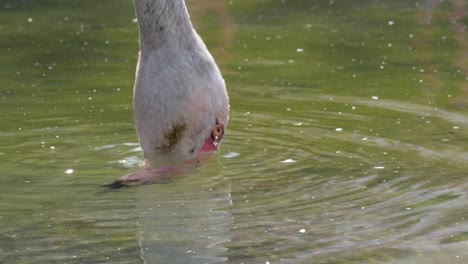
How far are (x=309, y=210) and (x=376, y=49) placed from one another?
337 centimetres

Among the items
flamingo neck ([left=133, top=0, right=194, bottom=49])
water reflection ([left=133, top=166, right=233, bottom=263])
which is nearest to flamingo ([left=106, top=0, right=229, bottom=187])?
flamingo neck ([left=133, top=0, right=194, bottom=49])

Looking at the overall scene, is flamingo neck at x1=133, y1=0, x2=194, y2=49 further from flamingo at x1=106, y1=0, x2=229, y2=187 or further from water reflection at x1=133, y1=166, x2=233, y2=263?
water reflection at x1=133, y1=166, x2=233, y2=263

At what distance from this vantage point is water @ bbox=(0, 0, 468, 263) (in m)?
4.02

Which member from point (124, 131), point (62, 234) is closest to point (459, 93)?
point (124, 131)

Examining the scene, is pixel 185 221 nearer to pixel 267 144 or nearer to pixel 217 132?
pixel 217 132

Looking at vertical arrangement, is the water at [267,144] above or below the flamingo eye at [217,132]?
below

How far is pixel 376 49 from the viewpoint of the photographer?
753 cm

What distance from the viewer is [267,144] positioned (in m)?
5.49

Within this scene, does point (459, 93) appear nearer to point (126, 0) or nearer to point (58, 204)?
point (58, 204)

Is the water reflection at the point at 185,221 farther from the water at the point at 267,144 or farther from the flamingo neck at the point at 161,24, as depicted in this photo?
the flamingo neck at the point at 161,24

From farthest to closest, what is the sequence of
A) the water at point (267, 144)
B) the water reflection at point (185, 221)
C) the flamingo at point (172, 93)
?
the flamingo at point (172, 93) < the water at point (267, 144) < the water reflection at point (185, 221)

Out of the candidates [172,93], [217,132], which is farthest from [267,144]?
[172,93]

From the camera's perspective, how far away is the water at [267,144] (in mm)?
4023

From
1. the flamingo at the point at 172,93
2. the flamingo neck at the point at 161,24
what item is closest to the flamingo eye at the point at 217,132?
the flamingo at the point at 172,93
